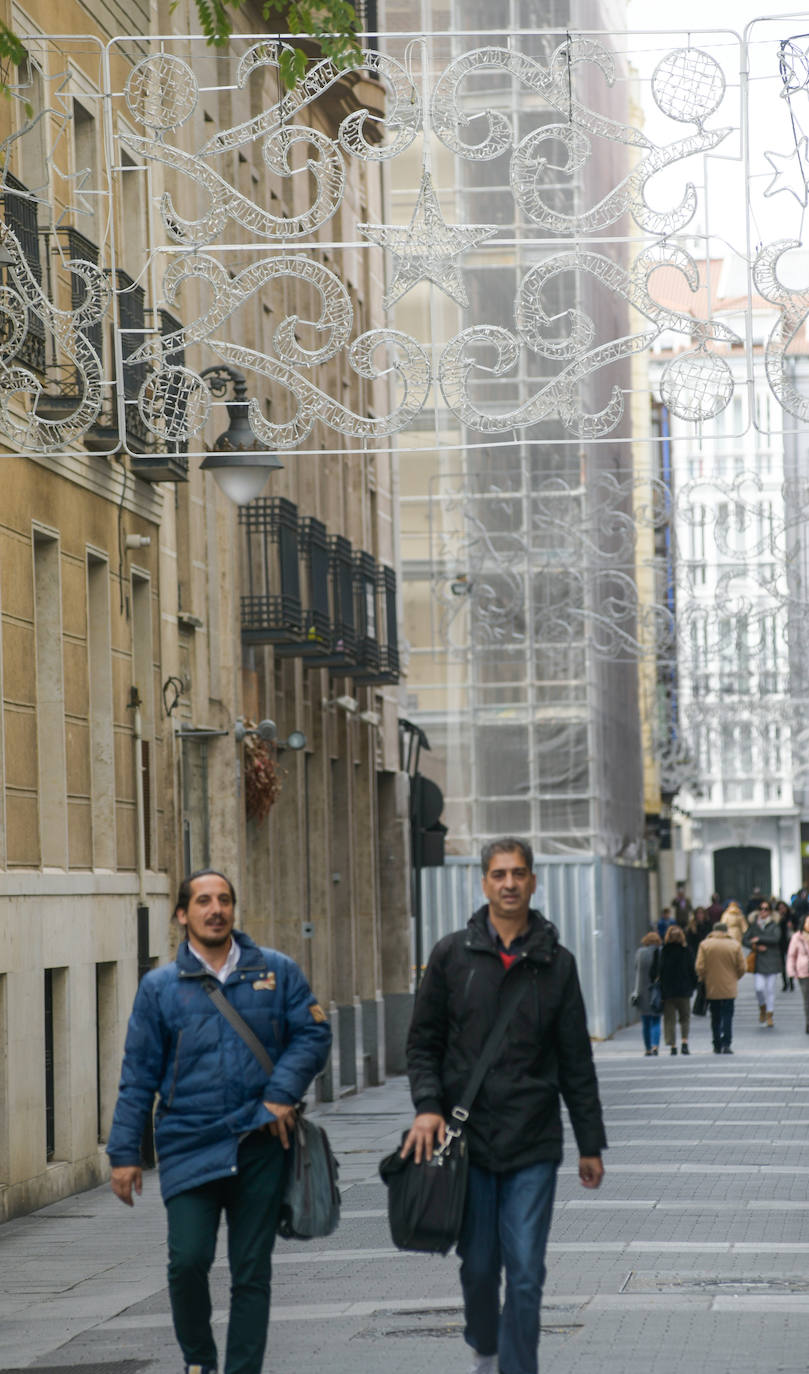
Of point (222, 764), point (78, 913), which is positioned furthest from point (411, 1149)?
point (222, 764)

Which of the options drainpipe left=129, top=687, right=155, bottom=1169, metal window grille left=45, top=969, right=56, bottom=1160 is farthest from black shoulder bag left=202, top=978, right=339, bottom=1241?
drainpipe left=129, top=687, right=155, bottom=1169

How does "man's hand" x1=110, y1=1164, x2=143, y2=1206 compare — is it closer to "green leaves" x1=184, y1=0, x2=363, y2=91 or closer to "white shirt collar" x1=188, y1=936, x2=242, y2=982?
"white shirt collar" x1=188, y1=936, x2=242, y2=982

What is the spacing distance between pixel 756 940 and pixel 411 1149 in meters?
31.0

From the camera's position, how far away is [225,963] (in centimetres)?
824

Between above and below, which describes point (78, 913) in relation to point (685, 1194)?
above

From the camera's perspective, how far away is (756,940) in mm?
38219

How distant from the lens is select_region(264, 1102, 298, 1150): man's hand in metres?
8.02

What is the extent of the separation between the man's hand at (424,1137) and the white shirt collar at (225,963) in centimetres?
82

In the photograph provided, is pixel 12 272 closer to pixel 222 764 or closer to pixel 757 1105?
pixel 222 764

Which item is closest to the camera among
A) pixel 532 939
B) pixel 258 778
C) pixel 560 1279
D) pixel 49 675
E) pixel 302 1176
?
pixel 532 939

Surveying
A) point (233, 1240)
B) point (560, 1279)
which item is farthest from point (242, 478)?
point (233, 1240)

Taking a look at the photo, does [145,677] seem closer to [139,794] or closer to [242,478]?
[139,794]

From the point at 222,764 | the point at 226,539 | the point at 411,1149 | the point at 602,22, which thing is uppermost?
the point at 602,22

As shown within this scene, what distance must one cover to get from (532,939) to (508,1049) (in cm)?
34
